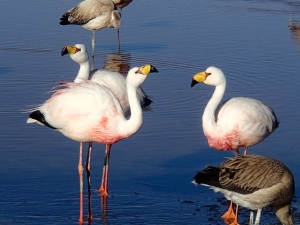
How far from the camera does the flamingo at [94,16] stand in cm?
1619

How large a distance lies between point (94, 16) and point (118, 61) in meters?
2.76

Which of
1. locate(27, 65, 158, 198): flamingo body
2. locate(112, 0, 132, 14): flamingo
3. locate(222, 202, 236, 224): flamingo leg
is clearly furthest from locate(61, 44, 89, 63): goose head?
locate(112, 0, 132, 14): flamingo

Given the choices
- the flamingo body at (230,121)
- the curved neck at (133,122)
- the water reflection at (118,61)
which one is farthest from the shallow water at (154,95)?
the curved neck at (133,122)

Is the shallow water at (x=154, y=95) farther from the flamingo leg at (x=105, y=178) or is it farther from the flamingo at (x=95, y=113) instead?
the flamingo at (x=95, y=113)

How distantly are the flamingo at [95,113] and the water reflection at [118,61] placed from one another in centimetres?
530

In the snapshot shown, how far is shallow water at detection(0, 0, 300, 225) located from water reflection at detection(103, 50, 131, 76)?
2 cm

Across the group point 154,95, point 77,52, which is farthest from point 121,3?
point 77,52

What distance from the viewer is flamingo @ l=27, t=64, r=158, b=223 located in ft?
27.1

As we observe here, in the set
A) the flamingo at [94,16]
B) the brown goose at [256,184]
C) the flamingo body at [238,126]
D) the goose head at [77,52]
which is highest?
the goose head at [77,52]

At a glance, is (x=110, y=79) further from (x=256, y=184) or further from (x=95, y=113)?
(x=256, y=184)

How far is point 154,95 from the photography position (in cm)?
1205

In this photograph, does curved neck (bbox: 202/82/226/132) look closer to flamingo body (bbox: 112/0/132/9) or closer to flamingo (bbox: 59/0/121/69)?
flamingo (bbox: 59/0/121/69)

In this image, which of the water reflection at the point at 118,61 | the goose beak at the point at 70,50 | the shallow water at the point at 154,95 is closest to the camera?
the shallow water at the point at 154,95

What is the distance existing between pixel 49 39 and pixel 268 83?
14.5 ft
